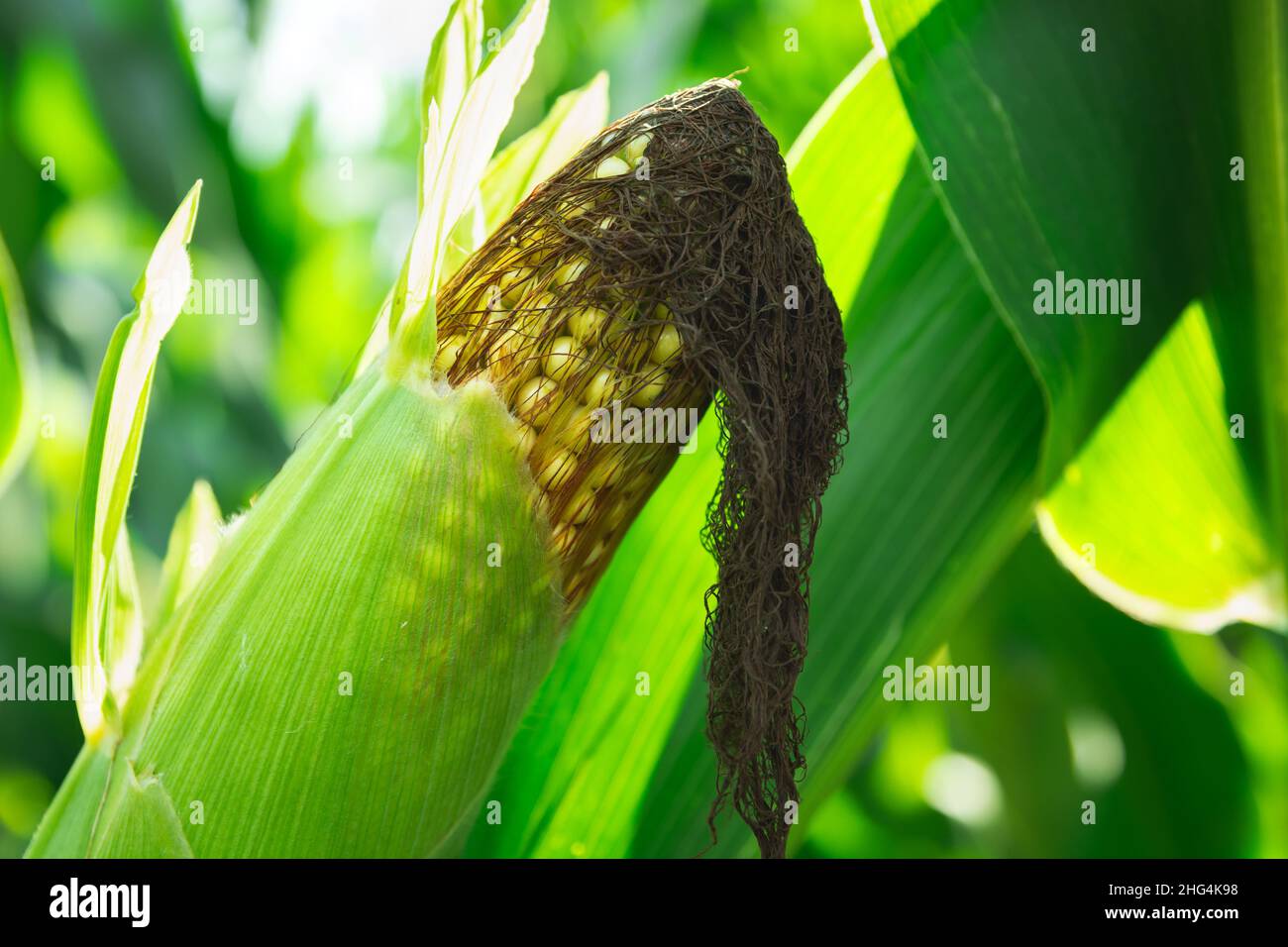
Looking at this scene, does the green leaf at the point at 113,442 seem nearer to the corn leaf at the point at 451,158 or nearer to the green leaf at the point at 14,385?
the corn leaf at the point at 451,158

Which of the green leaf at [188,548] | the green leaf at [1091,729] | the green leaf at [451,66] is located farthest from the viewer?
the green leaf at [1091,729]

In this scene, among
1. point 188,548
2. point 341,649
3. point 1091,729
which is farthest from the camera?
point 1091,729

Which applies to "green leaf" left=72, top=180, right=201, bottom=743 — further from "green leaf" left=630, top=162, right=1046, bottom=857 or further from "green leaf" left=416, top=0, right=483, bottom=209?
"green leaf" left=630, top=162, right=1046, bottom=857

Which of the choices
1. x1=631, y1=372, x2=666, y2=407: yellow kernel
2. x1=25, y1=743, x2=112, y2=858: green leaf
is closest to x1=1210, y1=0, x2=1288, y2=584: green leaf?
x1=631, y1=372, x2=666, y2=407: yellow kernel

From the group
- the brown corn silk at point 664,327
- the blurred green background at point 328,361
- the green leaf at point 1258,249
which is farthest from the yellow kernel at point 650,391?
the blurred green background at point 328,361

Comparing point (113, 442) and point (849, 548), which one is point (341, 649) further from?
point (849, 548)

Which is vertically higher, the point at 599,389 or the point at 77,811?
the point at 599,389

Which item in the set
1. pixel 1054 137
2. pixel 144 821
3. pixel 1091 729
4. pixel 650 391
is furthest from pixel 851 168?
pixel 1091 729
